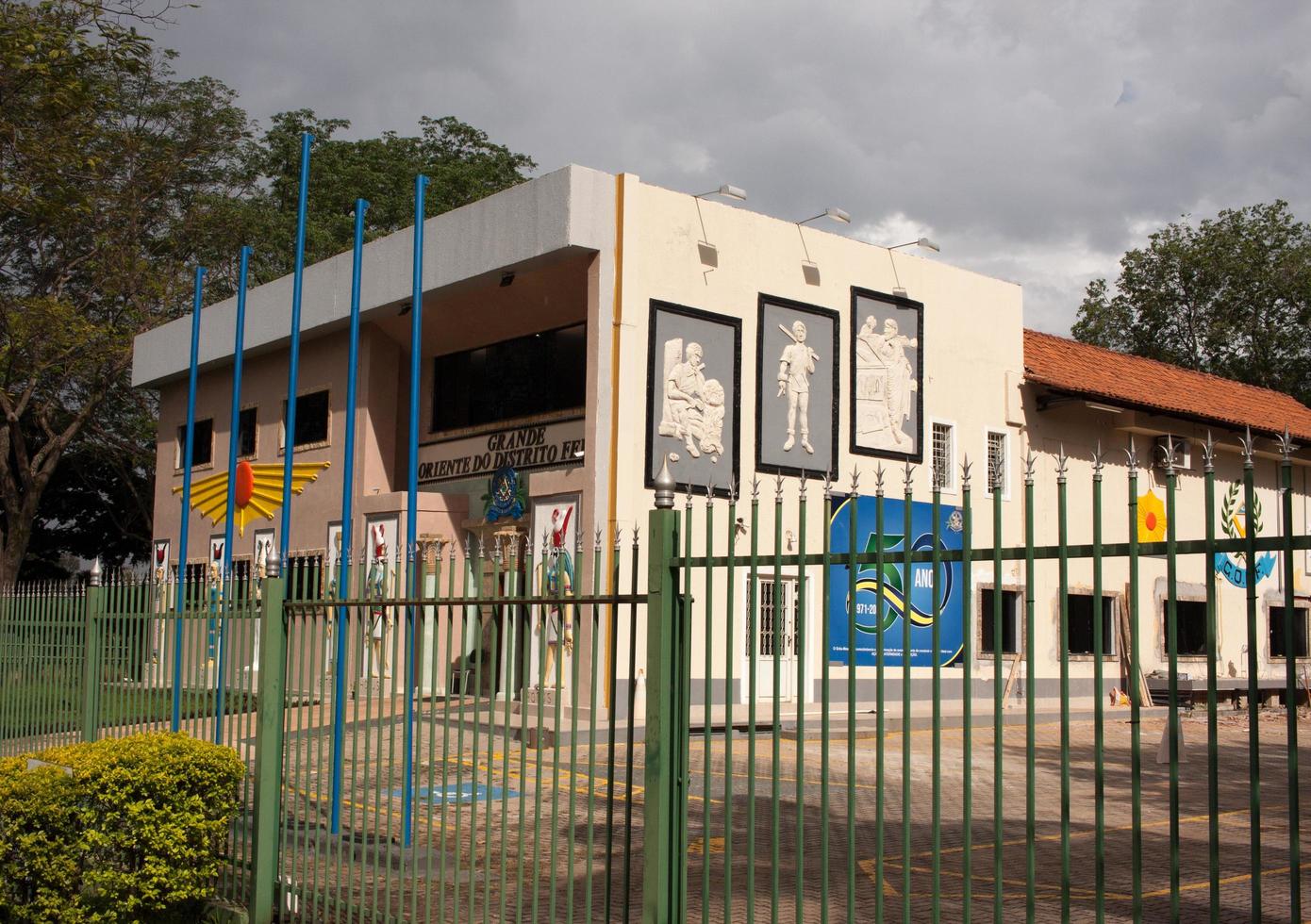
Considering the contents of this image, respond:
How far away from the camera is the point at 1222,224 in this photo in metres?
40.8

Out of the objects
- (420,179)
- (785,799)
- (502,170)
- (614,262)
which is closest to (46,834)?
(420,179)

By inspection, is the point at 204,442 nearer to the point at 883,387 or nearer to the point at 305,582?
the point at 883,387

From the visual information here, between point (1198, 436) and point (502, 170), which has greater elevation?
point (502, 170)

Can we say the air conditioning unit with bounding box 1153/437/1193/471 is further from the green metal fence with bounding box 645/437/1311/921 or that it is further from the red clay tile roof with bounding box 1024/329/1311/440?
the green metal fence with bounding box 645/437/1311/921

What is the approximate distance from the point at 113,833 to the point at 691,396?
13780 mm

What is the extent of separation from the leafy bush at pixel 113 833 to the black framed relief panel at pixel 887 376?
52.7ft

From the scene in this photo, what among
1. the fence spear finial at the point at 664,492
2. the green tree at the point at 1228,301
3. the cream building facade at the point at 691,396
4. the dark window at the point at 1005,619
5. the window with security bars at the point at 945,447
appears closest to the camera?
the fence spear finial at the point at 664,492

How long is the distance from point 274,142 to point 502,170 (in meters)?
7.22

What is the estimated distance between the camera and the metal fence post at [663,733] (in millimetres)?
5129

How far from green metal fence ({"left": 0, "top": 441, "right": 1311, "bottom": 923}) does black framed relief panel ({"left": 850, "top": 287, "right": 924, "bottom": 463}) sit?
7.17 m

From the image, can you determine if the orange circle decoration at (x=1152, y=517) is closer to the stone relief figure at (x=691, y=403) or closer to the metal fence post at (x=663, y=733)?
the stone relief figure at (x=691, y=403)

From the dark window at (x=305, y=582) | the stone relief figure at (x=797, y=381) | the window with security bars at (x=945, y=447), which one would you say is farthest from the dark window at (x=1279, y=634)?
the dark window at (x=305, y=582)

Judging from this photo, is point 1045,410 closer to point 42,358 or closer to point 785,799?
point 785,799

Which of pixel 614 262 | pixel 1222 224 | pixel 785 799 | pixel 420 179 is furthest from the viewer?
pixel 1222 224
